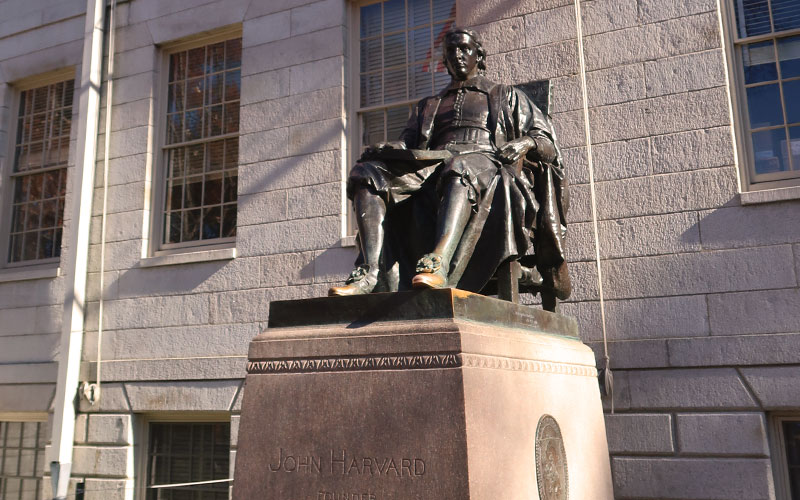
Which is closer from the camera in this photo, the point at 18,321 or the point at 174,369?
the point at 174,369

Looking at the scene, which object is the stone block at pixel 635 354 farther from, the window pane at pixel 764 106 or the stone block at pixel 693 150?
the window pane at pixel 764 106

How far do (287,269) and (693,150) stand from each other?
4212mm

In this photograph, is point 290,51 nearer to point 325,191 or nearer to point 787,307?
point 325,191

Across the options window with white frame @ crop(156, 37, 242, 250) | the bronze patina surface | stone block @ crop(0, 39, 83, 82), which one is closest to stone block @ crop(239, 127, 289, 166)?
window with white frame @ crop(156, 37, 242, 250)

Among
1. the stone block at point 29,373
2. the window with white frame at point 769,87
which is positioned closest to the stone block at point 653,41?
the window with white frame at point 769,87

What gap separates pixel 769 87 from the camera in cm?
678

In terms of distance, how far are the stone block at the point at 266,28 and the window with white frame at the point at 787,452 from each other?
20.8ft

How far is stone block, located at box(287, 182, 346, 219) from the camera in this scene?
326 inches

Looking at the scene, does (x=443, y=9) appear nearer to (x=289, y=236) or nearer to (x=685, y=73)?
(x=685, y=73)

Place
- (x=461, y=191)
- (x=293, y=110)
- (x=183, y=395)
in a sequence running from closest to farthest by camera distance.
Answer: (x=461, y=191)
(x=183, y=395)
(x=293, y=110)

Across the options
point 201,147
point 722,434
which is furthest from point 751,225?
point 201,147

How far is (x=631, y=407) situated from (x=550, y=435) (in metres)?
2.81

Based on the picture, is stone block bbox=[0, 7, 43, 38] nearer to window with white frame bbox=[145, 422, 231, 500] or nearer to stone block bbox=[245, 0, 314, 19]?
stone block bbox=[245, 0, 314, 19]

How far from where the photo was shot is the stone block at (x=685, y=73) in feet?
22.1
